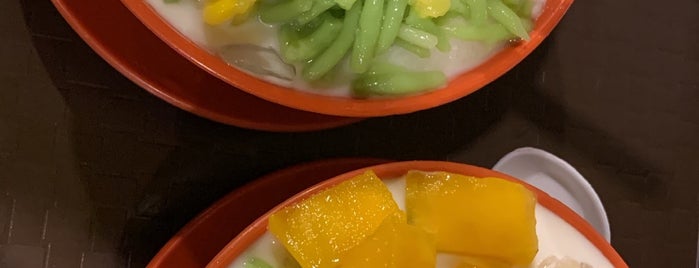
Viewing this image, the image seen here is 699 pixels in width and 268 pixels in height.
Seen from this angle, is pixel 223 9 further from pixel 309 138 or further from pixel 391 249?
pixel 309 138

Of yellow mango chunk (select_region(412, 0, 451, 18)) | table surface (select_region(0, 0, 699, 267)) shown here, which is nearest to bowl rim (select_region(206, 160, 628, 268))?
yellow mango chunk (select_region(412, 0, 451, 18))

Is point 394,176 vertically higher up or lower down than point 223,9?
lower down

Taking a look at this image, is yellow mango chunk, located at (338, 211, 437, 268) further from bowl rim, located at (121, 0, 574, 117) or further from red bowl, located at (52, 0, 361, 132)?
red bowl, located at (52, 0, 361, 132)

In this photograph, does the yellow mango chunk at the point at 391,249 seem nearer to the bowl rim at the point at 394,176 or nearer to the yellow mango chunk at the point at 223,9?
the bowl rim at the point at 394,176

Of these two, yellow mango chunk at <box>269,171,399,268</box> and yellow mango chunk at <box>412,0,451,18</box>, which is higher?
yellow mango chunk at <box>412,0,451,18</box>

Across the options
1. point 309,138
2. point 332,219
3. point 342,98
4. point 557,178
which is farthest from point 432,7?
point 557,178

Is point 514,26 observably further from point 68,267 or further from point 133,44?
point 68,267

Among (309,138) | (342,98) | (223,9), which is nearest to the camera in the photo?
(223,9)
